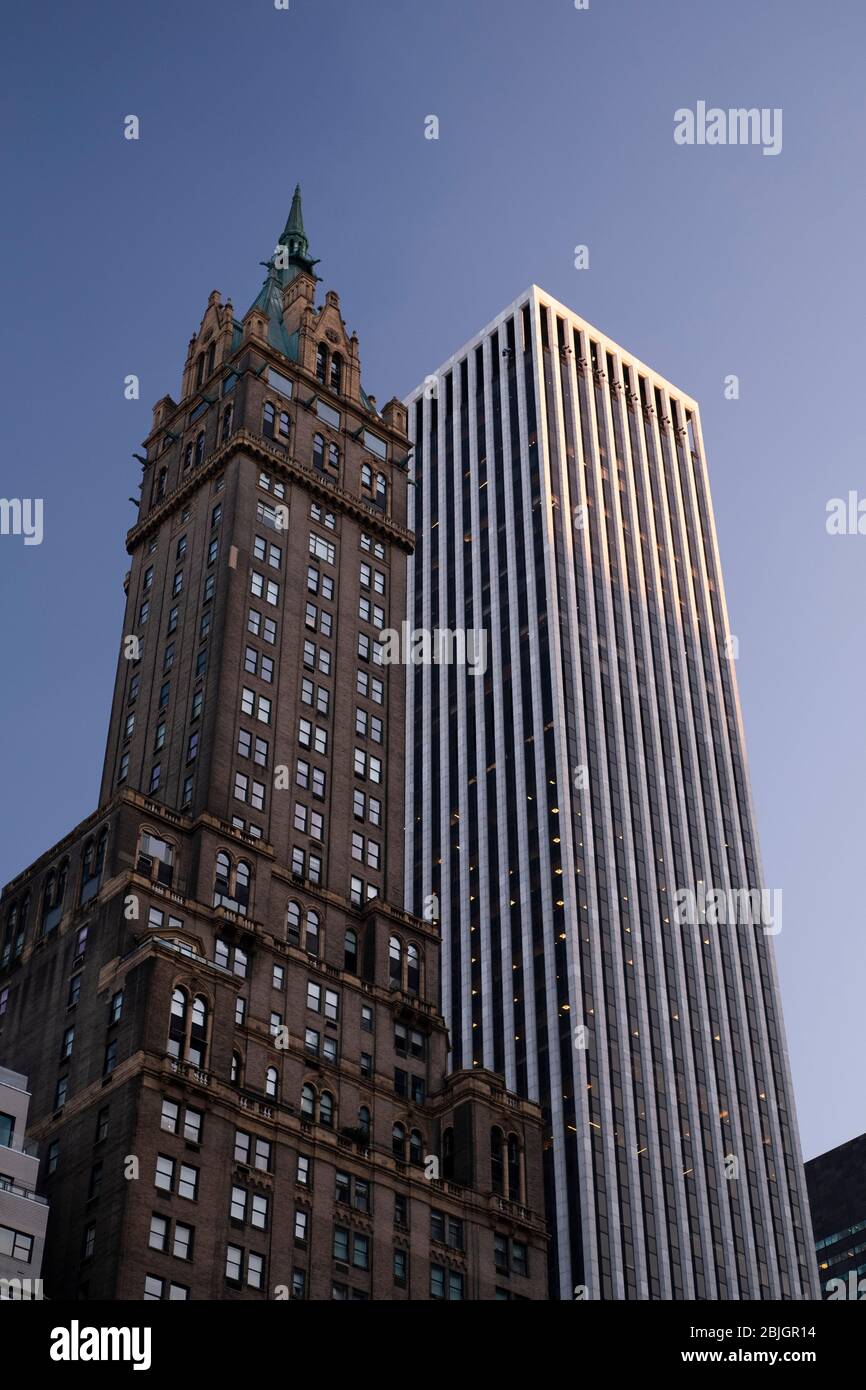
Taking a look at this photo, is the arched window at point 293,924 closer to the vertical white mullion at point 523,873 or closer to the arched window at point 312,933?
the arched window at point 312,933

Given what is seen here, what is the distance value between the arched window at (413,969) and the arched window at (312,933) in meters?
8.01

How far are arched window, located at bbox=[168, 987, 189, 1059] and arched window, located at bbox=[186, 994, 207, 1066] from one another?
47cm

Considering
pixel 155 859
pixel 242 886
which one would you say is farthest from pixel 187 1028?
pixel 242 886

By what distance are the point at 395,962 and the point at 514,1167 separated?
16066 mm

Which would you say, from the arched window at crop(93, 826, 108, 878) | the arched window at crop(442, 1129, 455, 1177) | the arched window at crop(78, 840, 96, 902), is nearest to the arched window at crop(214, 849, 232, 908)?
the arched window at crop(93, 826, 108, 878)

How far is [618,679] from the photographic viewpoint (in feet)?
650

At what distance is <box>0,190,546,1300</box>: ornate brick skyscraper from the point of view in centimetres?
9138

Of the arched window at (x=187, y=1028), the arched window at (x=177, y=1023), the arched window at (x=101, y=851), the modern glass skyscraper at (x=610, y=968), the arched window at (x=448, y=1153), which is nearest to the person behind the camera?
the arched window at (x=177, y=1023)

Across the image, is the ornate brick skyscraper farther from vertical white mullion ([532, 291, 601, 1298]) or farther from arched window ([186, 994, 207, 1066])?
vertical white mullion ([532, 291, 601, 1298])

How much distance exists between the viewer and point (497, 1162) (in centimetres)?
10981

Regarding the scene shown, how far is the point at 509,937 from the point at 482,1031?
1047cm

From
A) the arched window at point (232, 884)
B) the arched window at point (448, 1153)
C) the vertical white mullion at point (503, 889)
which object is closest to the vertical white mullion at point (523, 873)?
the vertical white mullion at point (503, 889)

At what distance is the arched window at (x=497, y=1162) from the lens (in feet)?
357
